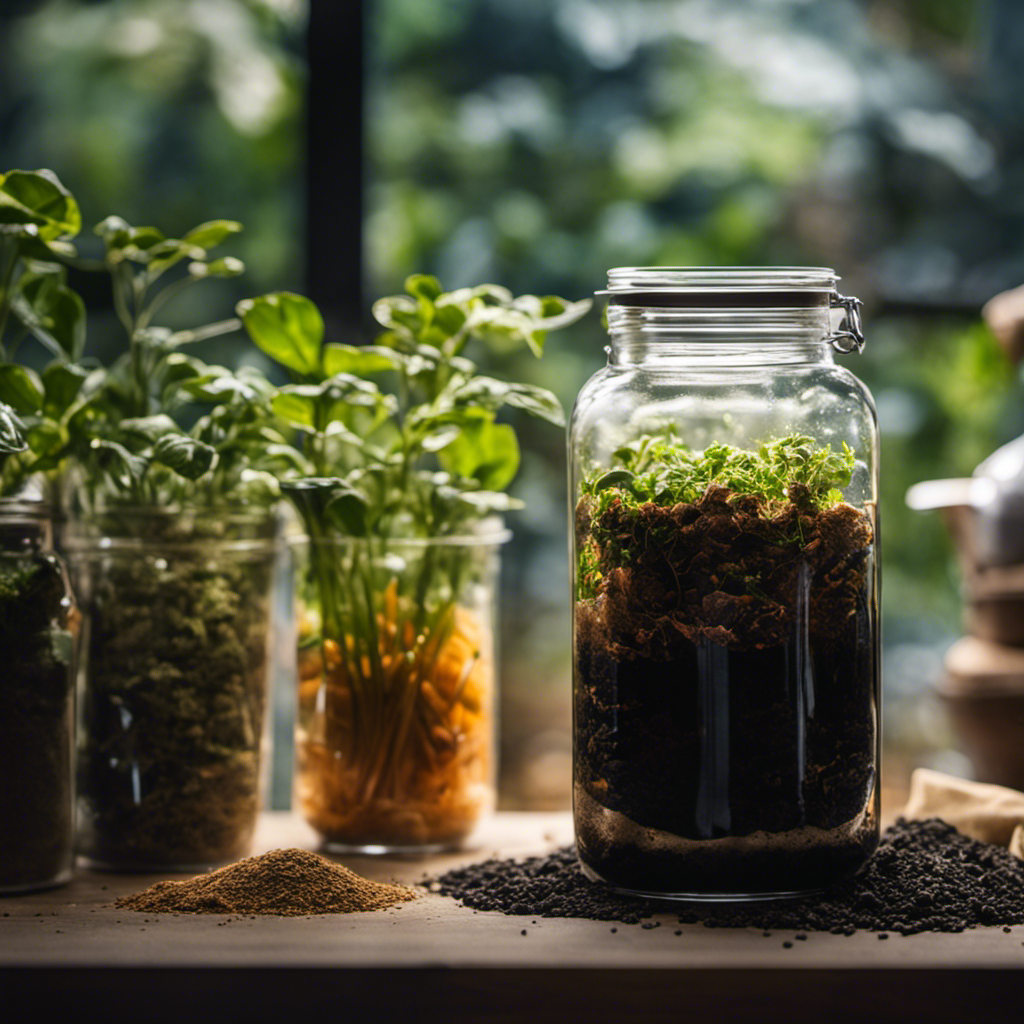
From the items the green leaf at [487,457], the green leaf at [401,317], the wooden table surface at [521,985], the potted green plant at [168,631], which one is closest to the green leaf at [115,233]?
the potted green plant at [168,631]

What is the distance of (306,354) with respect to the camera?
105cm

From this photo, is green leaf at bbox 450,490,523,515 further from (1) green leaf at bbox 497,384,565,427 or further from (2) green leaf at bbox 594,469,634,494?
(2) green leaf at bbox 594,469,634,494

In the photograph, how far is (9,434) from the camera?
86 cm

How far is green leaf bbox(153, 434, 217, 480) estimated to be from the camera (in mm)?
902

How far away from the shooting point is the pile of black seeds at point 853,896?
81cm

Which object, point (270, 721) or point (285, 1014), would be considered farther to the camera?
point (270, 721)

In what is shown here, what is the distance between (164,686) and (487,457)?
1.19ft

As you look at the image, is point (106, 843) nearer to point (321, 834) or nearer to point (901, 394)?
point (321, 834)

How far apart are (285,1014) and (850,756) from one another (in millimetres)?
436

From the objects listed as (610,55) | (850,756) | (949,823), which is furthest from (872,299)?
(850,756)

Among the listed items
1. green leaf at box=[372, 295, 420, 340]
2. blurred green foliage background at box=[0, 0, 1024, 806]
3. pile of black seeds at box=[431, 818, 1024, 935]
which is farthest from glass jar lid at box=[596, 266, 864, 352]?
blurred green foliage background at box=[0, 0, 1024, 806]

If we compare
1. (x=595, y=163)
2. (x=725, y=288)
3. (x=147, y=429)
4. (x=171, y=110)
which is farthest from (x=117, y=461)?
(x=595, y=163)

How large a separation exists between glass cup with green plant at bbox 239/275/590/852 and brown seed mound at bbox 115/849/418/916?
15 cm

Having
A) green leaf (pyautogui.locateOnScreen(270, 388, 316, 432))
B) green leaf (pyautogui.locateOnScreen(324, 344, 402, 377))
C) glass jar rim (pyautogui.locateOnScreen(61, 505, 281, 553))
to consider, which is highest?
green leaf (pyautogui.locateOnScreen(324, 344, 402, 377))
